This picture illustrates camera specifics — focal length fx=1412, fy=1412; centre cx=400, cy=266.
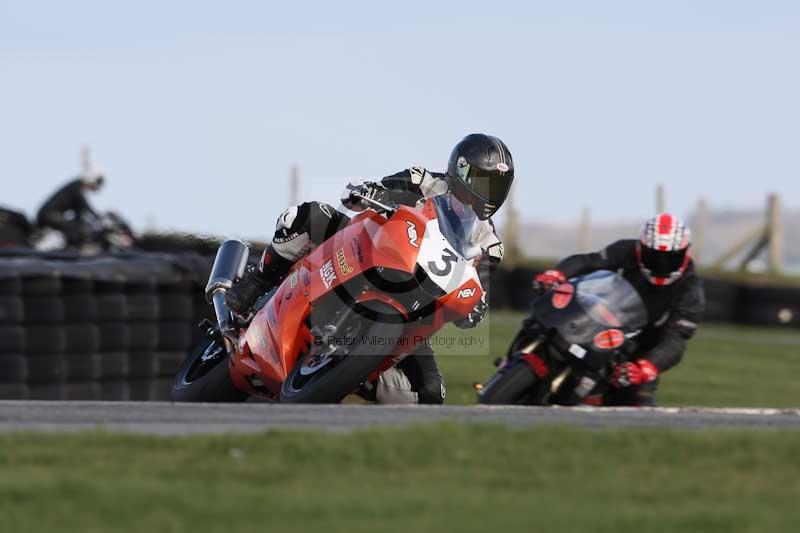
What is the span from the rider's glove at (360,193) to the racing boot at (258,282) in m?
0.55

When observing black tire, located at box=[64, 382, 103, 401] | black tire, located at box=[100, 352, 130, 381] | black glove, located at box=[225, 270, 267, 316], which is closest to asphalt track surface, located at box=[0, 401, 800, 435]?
black glove, located at box=[225, 270, 267, 316]

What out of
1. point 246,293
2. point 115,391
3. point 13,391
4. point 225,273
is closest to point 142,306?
point 115,391

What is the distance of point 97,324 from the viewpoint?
31.9ft

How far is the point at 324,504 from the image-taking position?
3.56m

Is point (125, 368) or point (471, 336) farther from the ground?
point (471, 336)

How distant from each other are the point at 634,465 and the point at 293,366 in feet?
8.49

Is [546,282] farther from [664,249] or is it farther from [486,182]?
[486,182]

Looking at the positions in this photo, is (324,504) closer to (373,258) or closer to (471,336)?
(373,258)

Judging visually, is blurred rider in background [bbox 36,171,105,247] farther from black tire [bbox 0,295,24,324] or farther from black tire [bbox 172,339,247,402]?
black tire [bbox 172,339,247,402]

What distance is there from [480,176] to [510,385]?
135 centimetres

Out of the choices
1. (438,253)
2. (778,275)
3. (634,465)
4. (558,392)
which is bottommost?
(778,275)

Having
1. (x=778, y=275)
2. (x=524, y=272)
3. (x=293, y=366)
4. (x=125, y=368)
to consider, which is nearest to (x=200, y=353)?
(x=293, y=366)

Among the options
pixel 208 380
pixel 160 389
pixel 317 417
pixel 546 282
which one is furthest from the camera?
pixel 160 389

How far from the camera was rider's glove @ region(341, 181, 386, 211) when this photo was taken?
6395 mm
